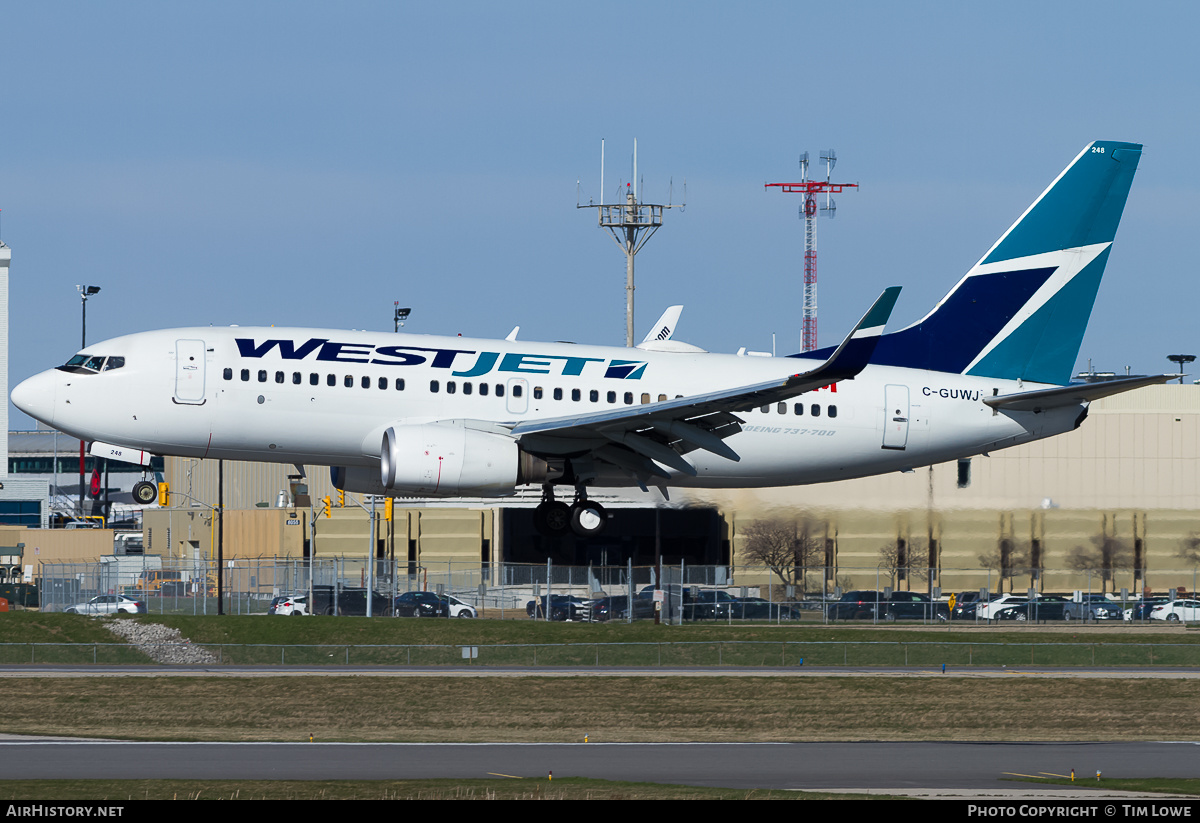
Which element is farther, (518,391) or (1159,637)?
Result: (1159,637)

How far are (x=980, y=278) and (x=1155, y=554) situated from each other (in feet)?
56.3

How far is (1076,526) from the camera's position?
53.9 m

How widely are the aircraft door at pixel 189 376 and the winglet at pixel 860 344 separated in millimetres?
13910

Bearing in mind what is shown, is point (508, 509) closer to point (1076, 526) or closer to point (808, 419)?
point (1076, 526)

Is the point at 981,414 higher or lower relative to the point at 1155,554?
higher

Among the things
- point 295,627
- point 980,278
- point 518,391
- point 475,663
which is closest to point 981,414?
point 980,278

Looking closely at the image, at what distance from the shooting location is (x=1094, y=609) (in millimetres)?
58719

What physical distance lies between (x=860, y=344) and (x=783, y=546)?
2318 cm

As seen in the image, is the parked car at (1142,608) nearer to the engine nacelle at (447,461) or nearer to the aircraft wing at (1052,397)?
the aircraft wing at (1052,397)

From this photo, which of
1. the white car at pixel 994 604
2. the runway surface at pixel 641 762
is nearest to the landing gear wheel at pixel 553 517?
the runway surface at pixel 641 762

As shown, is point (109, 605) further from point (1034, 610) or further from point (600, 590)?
point (1034, 610)

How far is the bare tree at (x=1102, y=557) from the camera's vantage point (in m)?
54.1

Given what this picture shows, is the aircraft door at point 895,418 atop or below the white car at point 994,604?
atop

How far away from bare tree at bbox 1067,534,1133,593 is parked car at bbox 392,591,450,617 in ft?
87.3
